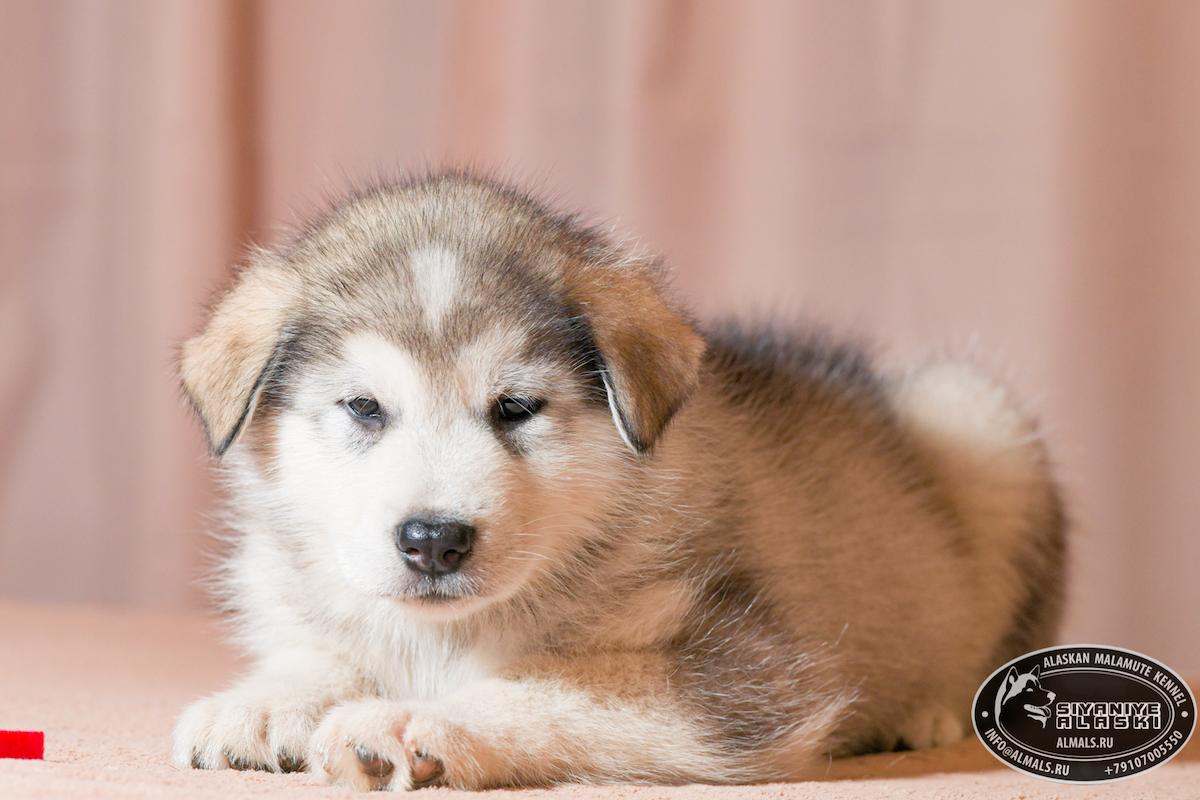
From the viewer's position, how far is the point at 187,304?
4.40 meters

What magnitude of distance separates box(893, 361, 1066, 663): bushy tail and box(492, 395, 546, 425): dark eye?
51.8 inches

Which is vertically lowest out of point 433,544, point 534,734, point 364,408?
point 534,734

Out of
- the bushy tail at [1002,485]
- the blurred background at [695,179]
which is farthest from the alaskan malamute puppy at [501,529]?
the blurred background at [695,179]

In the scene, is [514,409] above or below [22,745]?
above

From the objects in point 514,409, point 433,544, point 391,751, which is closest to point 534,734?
point 391,751

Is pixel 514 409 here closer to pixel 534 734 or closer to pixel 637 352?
pixel 637 352

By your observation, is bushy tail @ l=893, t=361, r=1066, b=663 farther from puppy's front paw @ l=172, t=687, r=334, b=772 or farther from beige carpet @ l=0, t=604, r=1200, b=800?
puppy's front paw @ l=172, t=687, r=334, b=772

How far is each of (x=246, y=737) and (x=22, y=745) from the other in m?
0.36

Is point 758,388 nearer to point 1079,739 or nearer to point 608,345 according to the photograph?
point 608,345

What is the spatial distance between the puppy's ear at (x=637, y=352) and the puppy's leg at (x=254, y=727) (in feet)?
2.13

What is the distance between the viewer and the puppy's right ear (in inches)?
90.5

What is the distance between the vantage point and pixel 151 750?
2.26 m

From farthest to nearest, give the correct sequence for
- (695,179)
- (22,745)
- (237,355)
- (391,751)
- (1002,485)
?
(695,179) → (1002,485) → (237,355) → (22,745) → (391,751)

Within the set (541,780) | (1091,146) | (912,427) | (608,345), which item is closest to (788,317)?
(912,427)
